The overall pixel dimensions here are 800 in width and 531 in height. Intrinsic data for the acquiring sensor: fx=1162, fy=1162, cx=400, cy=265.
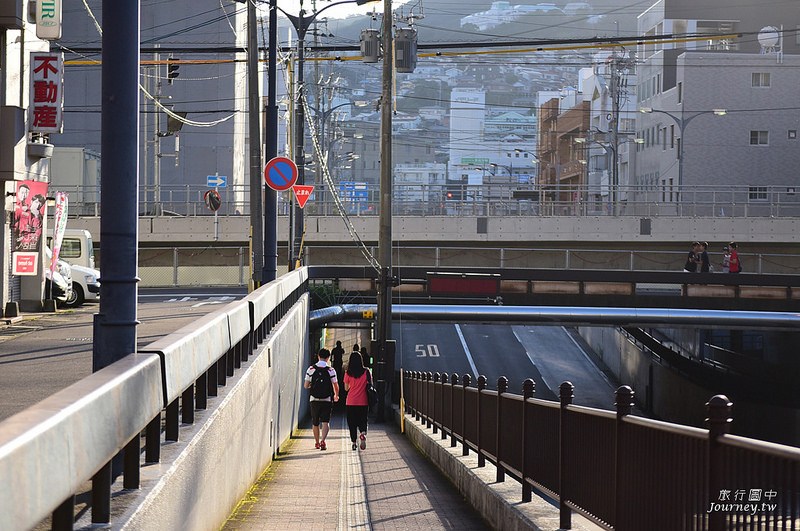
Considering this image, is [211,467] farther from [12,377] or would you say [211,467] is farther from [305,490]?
[12,377]

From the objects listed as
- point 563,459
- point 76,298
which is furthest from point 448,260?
point 563,459

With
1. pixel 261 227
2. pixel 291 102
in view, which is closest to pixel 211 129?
pixel 291 102

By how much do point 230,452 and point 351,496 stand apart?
334 centimetres

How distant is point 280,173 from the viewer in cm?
2391

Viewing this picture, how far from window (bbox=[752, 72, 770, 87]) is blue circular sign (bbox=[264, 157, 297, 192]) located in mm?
56998

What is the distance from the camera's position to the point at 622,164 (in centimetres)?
9700


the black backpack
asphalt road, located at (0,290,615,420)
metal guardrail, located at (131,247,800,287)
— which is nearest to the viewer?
asphalt road, located at (0,290,615,420)

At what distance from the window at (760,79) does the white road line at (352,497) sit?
6222 cm

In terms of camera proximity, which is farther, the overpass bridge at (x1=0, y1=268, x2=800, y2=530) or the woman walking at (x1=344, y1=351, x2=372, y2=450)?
the woman walking at (x1=344, y1=351, x2=372, y2=450)

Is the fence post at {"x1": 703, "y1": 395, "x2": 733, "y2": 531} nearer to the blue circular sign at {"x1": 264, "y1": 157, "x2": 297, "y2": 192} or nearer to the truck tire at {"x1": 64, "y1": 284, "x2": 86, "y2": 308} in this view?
the blue circular sign at {"x1": 264, "y1": 157, "x2": 297, "y2": 192}

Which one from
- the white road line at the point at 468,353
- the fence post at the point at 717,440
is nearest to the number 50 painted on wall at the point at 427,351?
the white road line at the point at 468,353

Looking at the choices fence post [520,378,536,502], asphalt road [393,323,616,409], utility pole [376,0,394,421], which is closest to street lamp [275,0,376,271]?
utility pole [376,0,394,421]

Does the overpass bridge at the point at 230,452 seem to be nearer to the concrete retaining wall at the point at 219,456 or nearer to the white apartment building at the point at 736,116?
the concrete retaining wall at the point at 219,456

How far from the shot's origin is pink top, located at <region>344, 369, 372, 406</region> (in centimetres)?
1977
